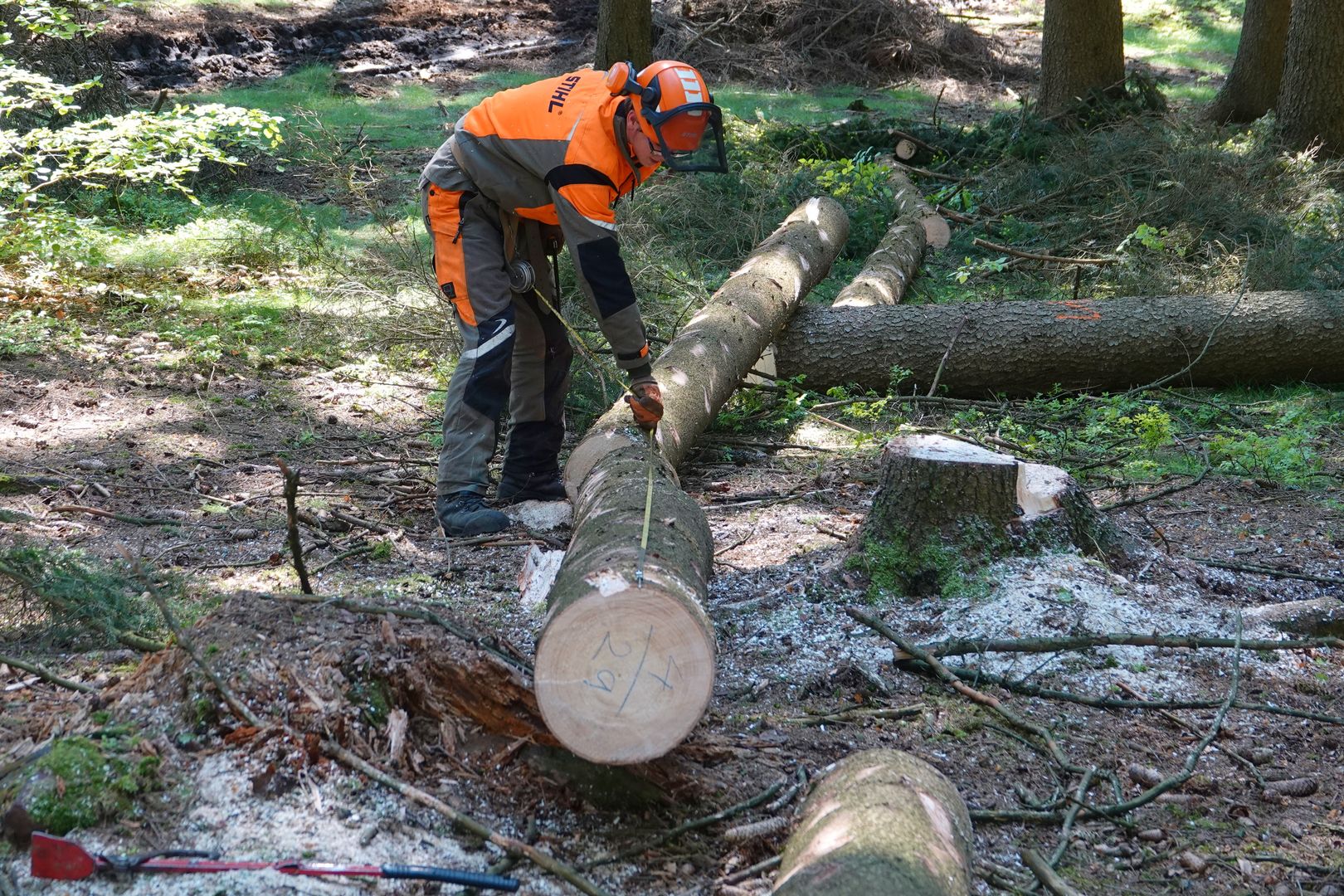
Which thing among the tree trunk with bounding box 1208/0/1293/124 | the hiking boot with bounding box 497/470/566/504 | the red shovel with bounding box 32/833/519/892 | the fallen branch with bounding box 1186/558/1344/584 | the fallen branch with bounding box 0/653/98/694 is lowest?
the hiking boot with bounding box 497/470/566/504

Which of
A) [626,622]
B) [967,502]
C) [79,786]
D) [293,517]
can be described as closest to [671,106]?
[967,502]

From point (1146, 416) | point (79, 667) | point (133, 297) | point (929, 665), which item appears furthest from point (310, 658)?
point (133, 297)

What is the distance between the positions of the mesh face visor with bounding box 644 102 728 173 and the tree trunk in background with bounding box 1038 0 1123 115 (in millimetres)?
7889

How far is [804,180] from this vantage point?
9.17 m

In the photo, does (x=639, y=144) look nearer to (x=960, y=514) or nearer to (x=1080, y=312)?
(x=960, y=514)

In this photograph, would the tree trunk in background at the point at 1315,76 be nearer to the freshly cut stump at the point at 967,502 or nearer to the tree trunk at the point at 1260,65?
the tree trunk at the point at 1260,65

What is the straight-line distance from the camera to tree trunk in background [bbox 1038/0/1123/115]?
413 inches

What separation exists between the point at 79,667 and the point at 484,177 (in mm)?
2337

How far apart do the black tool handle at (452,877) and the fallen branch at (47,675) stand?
111 centimetres

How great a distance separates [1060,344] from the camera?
6.35 metres

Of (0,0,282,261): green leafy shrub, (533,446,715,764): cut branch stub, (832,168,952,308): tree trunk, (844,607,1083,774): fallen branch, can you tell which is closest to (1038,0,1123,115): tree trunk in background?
(832,168,952,308): tree trunk

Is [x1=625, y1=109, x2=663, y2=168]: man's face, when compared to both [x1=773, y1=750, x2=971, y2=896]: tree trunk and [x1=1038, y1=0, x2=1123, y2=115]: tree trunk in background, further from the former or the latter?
[x1=1038, y1=0, x2=1123, y2=115]: tree trunk in background

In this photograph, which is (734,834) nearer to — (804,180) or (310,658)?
(310,658)

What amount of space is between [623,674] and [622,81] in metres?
2.42
